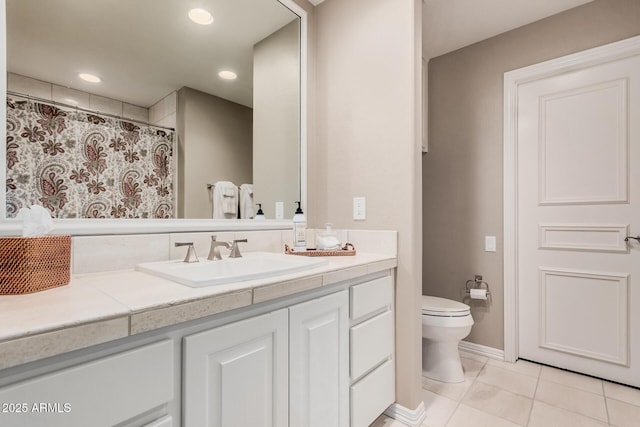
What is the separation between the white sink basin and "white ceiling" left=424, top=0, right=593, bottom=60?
1986 mm

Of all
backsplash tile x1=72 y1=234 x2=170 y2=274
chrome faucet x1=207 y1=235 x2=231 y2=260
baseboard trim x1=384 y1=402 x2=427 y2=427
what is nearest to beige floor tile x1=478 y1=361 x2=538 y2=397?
baseboard trim x1=384 y1=402 x2=427 y2=427

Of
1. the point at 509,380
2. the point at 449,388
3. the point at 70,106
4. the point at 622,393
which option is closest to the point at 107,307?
the point at 70,106

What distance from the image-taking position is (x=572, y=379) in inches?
78.0

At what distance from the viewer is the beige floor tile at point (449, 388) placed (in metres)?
1.82

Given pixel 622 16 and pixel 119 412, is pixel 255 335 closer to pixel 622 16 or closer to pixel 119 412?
pixel 119 412

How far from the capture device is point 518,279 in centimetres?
225

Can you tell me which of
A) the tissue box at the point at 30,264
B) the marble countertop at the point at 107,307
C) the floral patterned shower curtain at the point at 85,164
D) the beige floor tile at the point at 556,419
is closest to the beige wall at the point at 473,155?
the beige floor tile at the point at 556,419

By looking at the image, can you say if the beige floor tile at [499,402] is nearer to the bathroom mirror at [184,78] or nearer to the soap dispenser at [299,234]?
the soap dispenser at [299,234]

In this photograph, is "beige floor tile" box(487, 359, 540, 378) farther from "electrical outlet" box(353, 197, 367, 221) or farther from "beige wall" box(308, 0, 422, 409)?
"electrical outlet" box(353, 197, 367, 221)

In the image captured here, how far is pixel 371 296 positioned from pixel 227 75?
130 cm

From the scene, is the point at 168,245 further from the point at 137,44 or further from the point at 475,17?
the point at 475,17

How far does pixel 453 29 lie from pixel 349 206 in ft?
5.43

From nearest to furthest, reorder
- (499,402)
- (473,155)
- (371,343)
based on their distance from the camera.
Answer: (371,343) < (499,402) < (473,155)

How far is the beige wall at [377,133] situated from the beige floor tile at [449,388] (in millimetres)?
357
